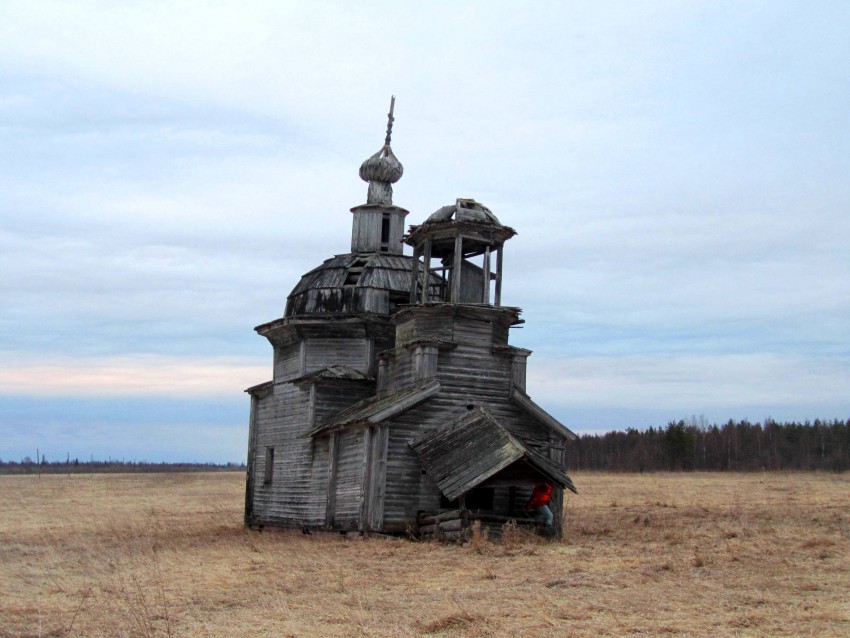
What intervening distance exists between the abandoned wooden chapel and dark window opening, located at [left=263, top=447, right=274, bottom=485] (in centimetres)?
11

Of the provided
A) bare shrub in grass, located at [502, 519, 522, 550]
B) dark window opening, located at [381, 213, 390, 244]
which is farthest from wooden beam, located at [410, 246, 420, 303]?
bare shrub in grass, located at [502, 519, 522, 550]

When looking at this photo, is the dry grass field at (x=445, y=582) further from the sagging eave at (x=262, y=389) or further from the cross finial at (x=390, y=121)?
the cross finial at (x=390, y=121)

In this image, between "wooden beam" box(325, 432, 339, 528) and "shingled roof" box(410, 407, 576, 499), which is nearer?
"shingled roof" box(410, 407, 576, 499)

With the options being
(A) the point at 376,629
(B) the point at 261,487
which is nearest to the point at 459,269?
(B) the point at 261,487

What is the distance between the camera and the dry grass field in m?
12.7

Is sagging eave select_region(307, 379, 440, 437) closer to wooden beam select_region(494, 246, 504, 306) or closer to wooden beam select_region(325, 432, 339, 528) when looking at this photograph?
wooden beam select_region(325, 432, 339, 528)

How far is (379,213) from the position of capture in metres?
34.6

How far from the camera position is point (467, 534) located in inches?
885

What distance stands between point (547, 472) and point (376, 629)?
11392 millimetres

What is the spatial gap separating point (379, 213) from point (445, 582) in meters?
19.8

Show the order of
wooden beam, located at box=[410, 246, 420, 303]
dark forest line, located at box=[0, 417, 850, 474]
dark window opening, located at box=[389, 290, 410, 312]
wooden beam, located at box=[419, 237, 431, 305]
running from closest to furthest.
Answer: wooden beam, located at box=[419, 237, 431, 305] → wooden beam, located at box=[410, 246, 420, 303] → dark window opening, located at box=[389, 290, 410, 312] → dark forest line, located at box=[0, 417, 850, 474]

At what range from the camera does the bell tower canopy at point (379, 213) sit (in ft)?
113

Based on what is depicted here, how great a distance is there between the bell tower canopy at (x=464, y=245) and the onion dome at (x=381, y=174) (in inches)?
253

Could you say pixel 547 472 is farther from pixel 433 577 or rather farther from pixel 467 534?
pixel 433 577
